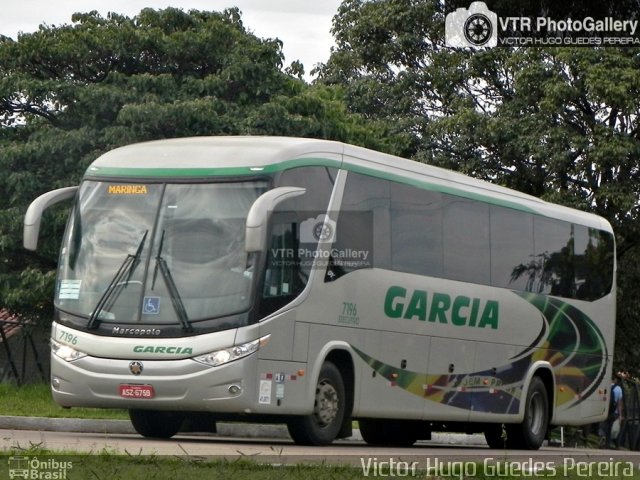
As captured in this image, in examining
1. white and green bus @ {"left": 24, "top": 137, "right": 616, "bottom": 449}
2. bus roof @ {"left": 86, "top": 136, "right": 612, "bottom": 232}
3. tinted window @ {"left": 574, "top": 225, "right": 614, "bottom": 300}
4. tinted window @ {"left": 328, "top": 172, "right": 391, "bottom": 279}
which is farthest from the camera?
tinted window @ {"left": 574, "top": 225, "right": 614, "bottom": 300}

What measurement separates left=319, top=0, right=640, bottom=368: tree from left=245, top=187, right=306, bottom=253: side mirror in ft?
51.3

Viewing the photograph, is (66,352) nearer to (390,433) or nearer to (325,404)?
(325,404)

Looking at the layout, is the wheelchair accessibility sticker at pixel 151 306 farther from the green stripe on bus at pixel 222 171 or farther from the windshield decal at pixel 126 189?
the green stripe on bus at pixel 222 171

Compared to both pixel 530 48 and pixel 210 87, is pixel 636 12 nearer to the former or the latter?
pixel 530 48

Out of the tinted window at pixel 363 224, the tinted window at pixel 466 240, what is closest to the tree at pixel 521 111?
the tinted window at pixel 466 240

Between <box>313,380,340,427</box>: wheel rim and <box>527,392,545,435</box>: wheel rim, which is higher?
<box>313,380,340,427</box>: wheel rim

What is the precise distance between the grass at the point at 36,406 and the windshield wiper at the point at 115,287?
3906 millimetres

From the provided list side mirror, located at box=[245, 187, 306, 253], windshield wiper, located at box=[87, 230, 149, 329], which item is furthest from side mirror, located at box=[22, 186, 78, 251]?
side mirror, located at box=[245, 187, 306, 253]

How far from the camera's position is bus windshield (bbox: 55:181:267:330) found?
46.2ft

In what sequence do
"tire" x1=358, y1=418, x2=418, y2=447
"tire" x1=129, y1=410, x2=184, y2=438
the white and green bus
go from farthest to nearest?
"tire" x1=358, y1=418, x2=418, y2=447, "tire" x1=129, y1=410, x2=184, y2=438, the white and green bus

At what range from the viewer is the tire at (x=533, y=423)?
19.7m

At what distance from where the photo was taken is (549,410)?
20.5 m

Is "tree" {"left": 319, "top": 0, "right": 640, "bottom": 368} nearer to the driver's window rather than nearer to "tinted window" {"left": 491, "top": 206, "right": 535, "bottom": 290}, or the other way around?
"tinted window" {"left": 491, "top": 206, "right": 535, "bottom": 290}

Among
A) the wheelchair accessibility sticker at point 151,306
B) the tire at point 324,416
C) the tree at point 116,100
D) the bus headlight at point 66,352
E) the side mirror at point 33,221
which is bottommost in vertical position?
the tire at point 324,416
